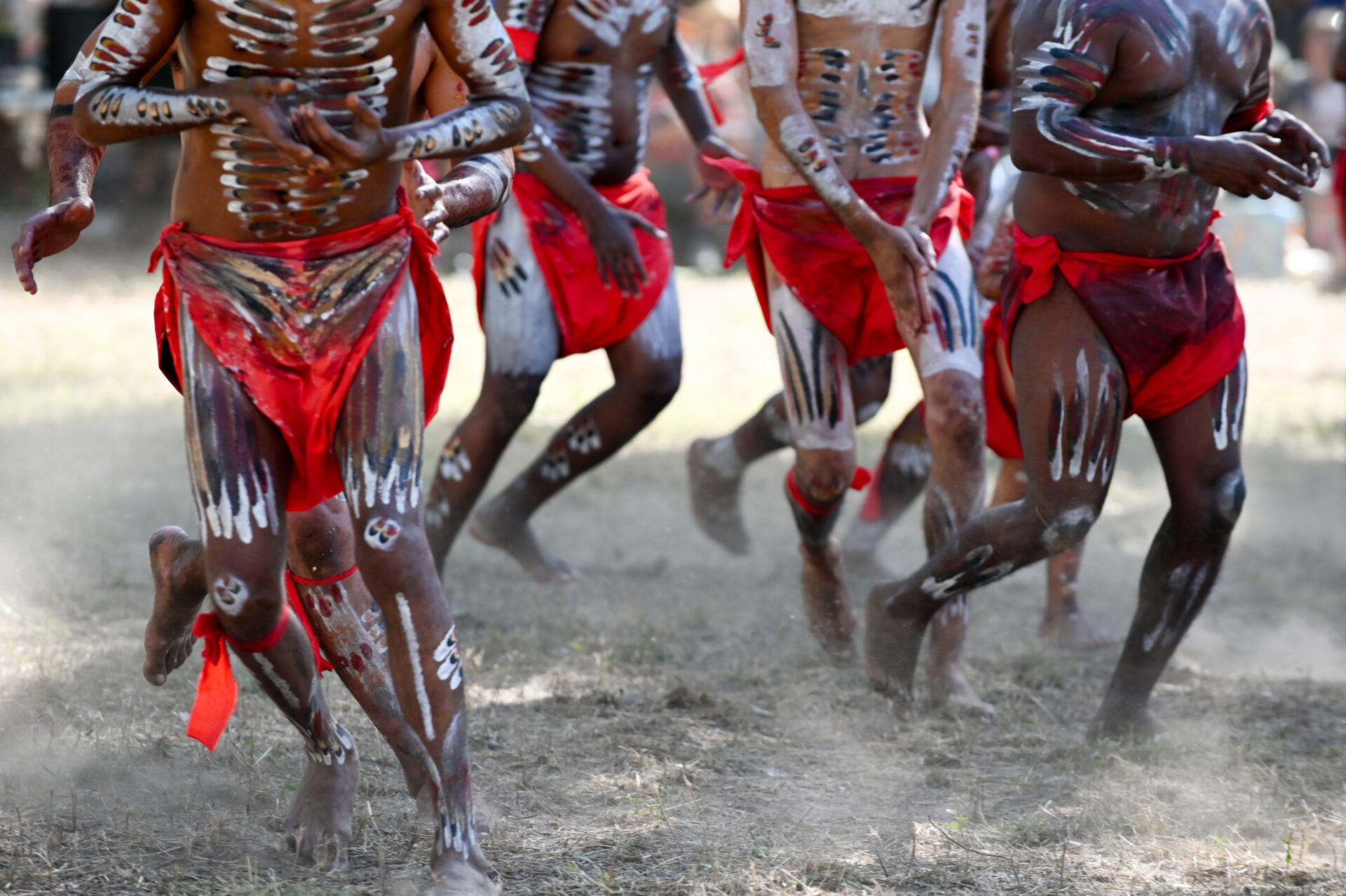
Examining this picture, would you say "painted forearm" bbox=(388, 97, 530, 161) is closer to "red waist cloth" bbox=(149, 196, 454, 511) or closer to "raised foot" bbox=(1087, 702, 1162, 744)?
"red waist cloth" bbox=(149, 196, 454, 511)

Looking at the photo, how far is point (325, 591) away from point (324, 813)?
481mm

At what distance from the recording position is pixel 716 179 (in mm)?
5219

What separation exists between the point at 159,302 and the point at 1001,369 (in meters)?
2.24

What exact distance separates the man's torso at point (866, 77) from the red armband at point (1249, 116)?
91 centimetres

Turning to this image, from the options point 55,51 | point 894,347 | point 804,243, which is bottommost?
point 55,51

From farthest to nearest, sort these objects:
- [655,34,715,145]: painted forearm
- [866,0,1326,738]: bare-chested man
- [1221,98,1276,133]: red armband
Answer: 1. [655,34,715,145]: painted forearm
2. [1221,98,1276,133]: red armband
3. [866,0,1326,738]: bare-chested man

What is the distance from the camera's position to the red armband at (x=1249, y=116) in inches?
146

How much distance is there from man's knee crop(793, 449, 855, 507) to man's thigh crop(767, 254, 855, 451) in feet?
0.08

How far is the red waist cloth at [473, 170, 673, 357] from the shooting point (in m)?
4.83

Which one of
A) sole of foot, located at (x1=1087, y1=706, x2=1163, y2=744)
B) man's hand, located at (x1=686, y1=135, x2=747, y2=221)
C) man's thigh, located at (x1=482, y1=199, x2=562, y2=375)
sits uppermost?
man's hand, located at (x1=686, y1=135, x2=747, y2=221)

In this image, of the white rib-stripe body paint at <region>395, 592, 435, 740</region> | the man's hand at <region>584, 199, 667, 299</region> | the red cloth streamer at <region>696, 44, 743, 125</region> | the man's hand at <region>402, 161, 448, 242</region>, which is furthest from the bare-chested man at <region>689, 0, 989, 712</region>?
the white rib-stripe body paint at <region>395, 592, 435, 740</region>

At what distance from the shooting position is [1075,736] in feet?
13.4

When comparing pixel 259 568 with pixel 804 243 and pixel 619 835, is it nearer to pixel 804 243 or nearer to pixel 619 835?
pixel 619 835

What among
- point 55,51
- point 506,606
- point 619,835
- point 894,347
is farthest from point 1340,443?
point 55,51
